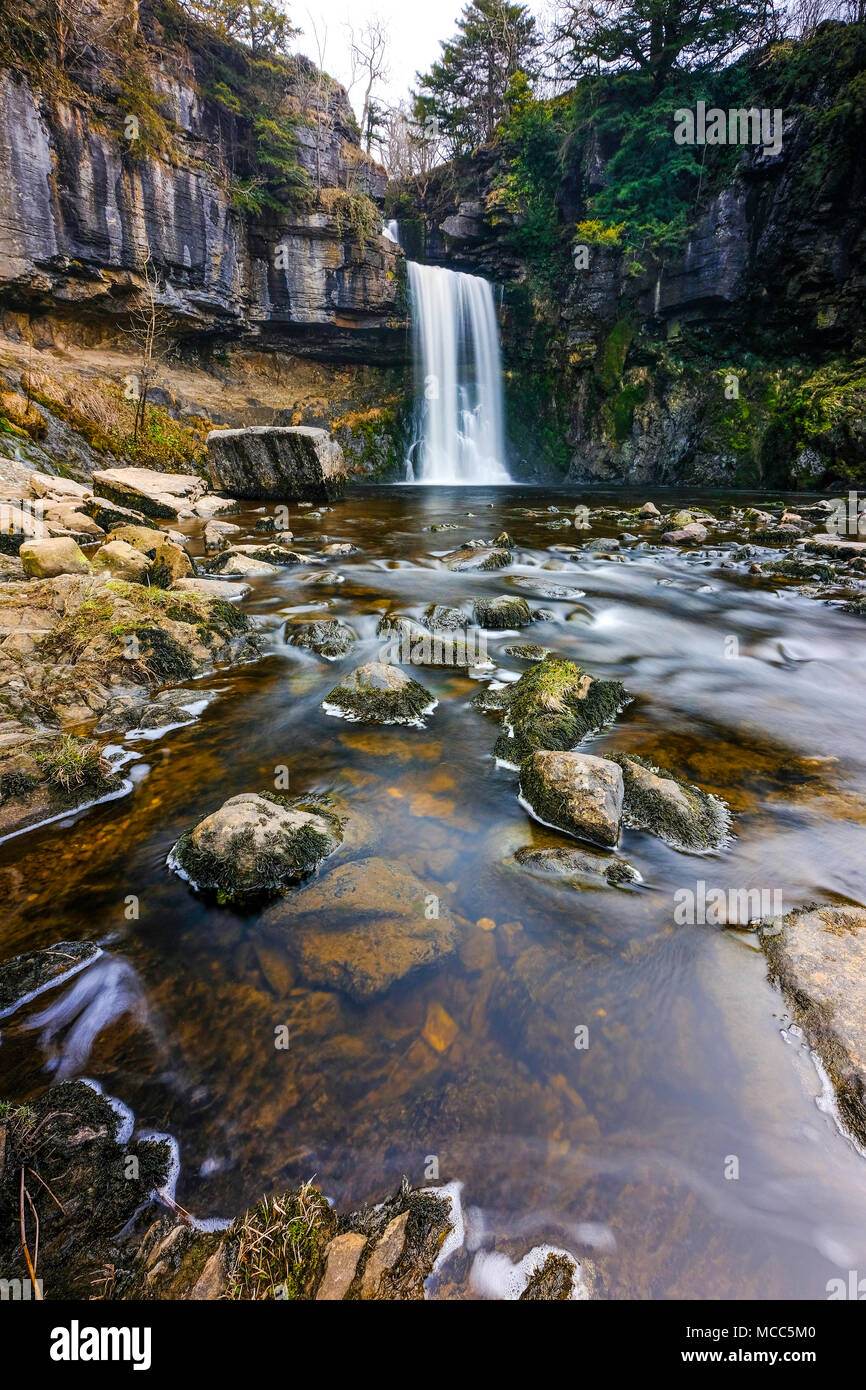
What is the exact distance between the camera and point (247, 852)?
255cm

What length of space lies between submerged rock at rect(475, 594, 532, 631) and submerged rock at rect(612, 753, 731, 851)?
10.5ft

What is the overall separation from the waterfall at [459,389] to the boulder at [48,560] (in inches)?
812

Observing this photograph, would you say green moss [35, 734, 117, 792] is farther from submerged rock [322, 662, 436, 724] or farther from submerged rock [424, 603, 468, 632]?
submerged rock [424, 603, 468, 632]

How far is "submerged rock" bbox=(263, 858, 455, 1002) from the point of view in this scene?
7.09 ft

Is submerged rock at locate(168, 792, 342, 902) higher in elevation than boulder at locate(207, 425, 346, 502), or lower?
lower

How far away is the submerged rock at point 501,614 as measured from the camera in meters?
6.14

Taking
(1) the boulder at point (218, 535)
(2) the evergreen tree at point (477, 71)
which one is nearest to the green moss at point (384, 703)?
(1) the boulder at point (218, 535)

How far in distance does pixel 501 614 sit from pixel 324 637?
76.6 inches

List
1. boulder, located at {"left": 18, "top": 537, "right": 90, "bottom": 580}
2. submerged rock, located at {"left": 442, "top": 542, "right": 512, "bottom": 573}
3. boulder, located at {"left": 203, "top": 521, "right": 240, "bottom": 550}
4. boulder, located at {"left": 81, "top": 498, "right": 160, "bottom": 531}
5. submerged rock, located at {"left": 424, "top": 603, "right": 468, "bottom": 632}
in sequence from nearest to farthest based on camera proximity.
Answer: boulder, located at {"left": 18, "top": 537, "right": 90, "bottom": 580} → submerged rock, located at {"left": 424, "top": 603, "right": 468, "bottom": 632} → submerged rock, located at {"left": 442, "top": 542, "right": 512, "bottom": 573} → boulder, located at {"left": 203, "top": 521, "right": 240, "bottom": 550} → boulder, located at {"left": 81, "top": 498, "right": 160, "bottom": 531}

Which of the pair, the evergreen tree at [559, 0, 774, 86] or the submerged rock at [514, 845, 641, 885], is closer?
the submerged rock at [514, 845, 641, 885]

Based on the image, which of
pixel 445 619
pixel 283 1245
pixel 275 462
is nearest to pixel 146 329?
pixel 275 462

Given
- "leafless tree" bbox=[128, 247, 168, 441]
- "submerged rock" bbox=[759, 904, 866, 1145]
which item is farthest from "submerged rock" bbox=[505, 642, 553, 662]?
"leafless tree" bbox=[128, 247, 168, 441]

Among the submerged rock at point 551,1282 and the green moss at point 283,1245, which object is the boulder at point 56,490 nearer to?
the green moss at point 283,1245
